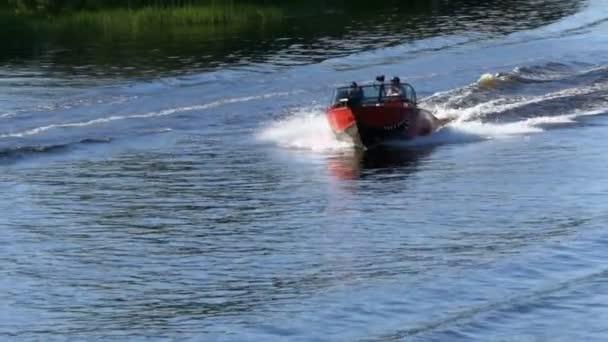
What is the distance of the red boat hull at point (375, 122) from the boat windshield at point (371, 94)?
1.06 feet

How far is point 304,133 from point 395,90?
348 cm

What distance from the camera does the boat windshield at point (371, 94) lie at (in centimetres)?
4159

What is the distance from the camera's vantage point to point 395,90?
139 feet

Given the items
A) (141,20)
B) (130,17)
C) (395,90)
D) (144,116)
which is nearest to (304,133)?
(395,90)

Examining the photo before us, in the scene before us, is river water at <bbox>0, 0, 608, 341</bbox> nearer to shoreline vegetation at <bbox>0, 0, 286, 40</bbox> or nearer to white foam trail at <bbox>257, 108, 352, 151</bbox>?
white foam trail at <bbox>257, 108, 352, 151</bbox>

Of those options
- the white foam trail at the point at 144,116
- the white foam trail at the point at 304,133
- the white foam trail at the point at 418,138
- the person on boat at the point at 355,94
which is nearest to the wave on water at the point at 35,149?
the white foam trail at the point at 144,116

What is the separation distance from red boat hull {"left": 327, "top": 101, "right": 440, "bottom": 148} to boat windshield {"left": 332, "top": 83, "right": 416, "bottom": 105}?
0.32m

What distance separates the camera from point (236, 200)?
33.2 m

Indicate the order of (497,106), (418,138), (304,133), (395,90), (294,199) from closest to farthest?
(294,199), (418,138), (395,90), (304,133), (497,106)

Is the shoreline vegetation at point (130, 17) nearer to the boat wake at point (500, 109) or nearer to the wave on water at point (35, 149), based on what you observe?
the boat wake at point (500, 109)

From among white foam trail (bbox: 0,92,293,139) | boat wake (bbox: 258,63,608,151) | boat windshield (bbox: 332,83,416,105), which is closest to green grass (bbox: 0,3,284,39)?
white foam trail (bbox: 0,92,293,139)

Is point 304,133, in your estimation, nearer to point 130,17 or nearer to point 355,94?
point 355,94

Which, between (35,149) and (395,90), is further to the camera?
(395,90)

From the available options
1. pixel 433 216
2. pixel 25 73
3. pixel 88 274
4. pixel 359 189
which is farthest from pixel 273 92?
pixel 88 274
